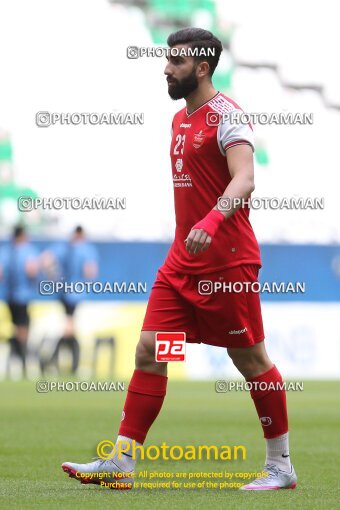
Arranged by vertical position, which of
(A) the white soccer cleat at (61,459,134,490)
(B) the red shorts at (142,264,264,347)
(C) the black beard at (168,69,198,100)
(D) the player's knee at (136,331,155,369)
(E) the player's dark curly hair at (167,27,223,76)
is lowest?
(A) the white soccer cleat at (61,459,134,490)

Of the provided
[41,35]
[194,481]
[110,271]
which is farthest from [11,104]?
[194,481]

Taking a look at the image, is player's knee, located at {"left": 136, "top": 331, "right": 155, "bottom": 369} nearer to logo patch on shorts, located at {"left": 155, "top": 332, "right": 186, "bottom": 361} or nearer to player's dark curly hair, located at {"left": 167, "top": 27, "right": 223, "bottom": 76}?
logo patch on shorts, located at {"left": 155, "top": 332, "right": 186, "bottom": 361}

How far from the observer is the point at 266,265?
20.7 meters

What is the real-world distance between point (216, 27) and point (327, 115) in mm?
3187

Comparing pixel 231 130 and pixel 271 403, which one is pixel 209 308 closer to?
pixel 271 403

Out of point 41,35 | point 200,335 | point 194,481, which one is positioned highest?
point 41,35

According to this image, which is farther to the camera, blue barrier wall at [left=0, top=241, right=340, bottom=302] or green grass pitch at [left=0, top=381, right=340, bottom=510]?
blue barrier wall at [left=0, top=241, right=340, bottom=302]

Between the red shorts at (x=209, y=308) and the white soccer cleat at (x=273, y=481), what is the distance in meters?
0.68

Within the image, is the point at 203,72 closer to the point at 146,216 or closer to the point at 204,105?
the point at 204,105

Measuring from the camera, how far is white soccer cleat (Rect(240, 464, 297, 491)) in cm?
675

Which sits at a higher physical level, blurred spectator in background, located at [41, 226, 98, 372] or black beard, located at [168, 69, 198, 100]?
blurred spectator in background, located at [41, 226, 98, 372]

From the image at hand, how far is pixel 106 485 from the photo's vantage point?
6652 mm

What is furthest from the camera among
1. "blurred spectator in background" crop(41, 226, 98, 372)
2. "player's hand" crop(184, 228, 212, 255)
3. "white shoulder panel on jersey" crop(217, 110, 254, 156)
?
"blurred spectator in background" crop(41, 226, 98, 372)

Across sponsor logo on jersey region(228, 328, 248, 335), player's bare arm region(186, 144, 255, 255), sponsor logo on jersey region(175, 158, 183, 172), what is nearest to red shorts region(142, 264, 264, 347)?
sponsor logo on jersey region(228, 328, 248, 335)
